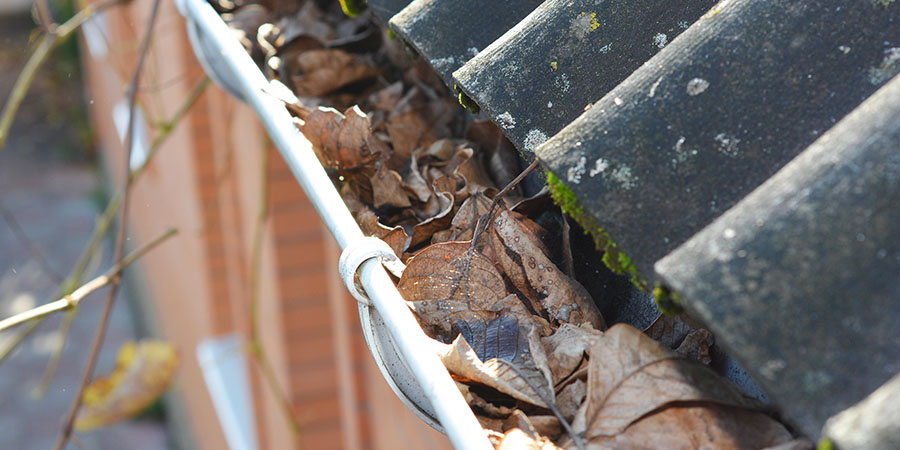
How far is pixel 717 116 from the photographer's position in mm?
843

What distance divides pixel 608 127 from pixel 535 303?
25cm

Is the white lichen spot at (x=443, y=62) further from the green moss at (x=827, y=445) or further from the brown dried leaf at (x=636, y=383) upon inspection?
the green moss at (x=827, y=445)

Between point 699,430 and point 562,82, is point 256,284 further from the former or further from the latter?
point 699,430

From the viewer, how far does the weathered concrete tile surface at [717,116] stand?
2.68ft

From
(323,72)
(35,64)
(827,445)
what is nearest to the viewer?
(827,445)

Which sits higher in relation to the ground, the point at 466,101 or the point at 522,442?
the point at 466,101

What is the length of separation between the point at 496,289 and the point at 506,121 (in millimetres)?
211

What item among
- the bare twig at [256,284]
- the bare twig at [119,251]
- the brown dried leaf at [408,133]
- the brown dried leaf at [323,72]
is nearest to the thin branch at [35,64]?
the bare twig at [119,251]

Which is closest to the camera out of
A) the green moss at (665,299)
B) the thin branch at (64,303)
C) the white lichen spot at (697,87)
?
the green moss at (665,299)

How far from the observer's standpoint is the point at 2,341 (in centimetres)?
840

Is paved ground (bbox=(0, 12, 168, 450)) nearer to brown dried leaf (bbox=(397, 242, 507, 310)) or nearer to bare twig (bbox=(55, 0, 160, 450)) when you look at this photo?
bare twig (bbox=(55, 0, 160, 450))

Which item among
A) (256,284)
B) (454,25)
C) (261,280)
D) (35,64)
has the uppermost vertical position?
(35,64)

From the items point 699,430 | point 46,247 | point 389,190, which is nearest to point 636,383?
point 699,430

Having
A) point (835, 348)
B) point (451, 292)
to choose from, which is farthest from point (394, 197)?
point (835, 348)
